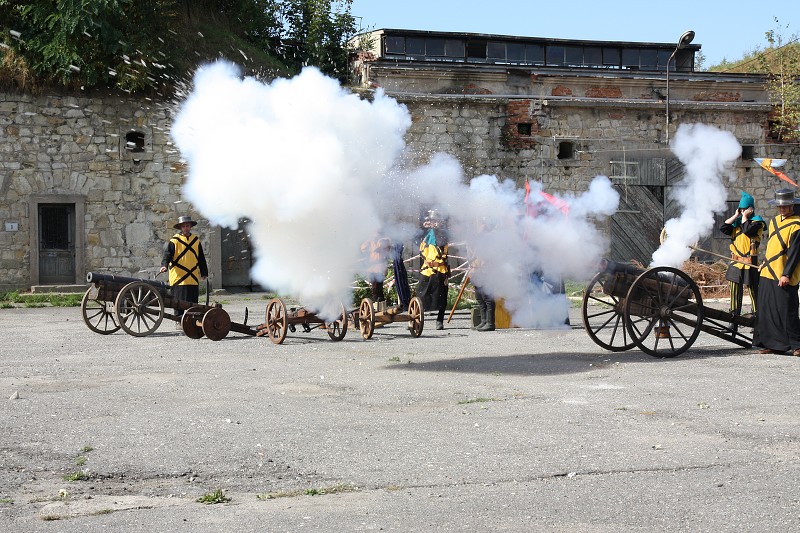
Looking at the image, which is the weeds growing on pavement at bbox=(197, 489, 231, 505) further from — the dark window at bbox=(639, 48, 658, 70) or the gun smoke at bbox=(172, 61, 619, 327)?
the dark window at bbox=(639, 48, 658, 70)

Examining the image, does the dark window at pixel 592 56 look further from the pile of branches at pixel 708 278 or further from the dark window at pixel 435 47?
the pile of branches at pixel 708 278

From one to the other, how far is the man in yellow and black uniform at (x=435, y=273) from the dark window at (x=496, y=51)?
1528 cm

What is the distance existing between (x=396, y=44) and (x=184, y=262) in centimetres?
1612

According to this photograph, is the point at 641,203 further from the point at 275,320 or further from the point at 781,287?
the point at 275,320

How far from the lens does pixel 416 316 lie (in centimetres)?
1380

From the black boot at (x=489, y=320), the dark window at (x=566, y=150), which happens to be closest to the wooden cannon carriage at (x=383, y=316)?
the black boot at (x=489, y=320)

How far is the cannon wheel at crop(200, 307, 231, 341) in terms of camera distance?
44.7 ft

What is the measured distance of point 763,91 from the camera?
2680 cm

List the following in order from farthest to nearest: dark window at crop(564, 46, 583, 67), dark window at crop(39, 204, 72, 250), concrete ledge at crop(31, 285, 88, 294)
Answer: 1. dark window at crop(564, 46, 583, 67)
2. dark window at crop(39, 204, 72, 250)
3. concrete ledge at crop(31, 285, 88, 294)

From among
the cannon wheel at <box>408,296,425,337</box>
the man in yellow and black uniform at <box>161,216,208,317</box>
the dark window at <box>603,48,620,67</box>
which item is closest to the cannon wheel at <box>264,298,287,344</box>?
the cannon wheel at <box>408,296,425,337</box>

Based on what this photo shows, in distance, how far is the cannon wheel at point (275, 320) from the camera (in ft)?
42.6

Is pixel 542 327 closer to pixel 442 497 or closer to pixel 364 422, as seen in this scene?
pixel 364 422

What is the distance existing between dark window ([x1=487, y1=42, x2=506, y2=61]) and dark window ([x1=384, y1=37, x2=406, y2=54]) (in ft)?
8.55

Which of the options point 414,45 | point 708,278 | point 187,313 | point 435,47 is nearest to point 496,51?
point 435,47
